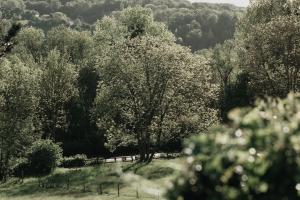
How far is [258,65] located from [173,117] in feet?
44.6

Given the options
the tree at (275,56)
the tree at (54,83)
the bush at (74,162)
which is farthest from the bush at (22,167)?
the tree at (275,56)

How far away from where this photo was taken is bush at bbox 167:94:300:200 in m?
6.08

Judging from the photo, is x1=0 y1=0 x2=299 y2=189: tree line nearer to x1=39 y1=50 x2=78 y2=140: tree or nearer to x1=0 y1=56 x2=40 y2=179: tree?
x1=0 y1=56 x2=40 y2=179: tree

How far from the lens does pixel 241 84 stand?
9025 cm

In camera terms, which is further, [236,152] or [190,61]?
[190,61]

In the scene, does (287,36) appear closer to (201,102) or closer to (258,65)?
(258,65)

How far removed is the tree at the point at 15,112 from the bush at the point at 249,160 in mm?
61850

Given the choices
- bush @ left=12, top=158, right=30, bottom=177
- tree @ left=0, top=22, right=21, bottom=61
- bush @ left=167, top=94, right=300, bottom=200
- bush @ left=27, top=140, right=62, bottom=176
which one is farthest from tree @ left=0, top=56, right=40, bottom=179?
bush @ left=167, top=94, right=300, bottom=200

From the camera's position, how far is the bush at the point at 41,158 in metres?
64.2

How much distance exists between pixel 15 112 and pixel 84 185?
21.5 metres

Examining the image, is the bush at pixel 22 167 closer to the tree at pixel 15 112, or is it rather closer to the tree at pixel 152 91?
the tree at pixel 15 112

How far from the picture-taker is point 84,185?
2069 inches

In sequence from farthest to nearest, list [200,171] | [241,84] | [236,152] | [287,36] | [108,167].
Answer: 1. [241,84]
2. [108,167]
3. [287,36]
4. [200,171]
5. [236,152]

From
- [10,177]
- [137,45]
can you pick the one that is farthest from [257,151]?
[10,177]
